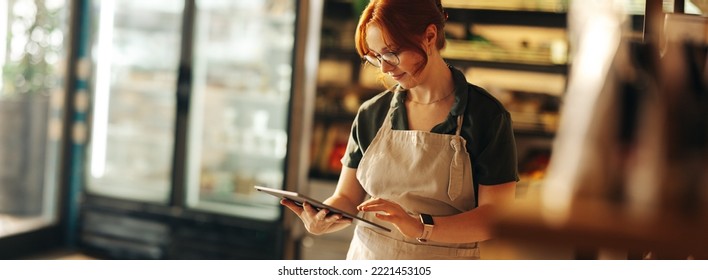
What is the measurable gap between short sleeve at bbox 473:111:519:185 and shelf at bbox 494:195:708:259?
86cm

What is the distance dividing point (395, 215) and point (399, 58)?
37 centimetres

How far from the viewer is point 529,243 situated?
80 cm

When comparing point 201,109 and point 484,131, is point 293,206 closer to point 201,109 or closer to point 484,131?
point 484,131

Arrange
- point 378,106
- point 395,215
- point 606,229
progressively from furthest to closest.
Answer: point 378,106 < point 395,215 < point 606,229

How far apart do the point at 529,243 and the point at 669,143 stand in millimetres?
282

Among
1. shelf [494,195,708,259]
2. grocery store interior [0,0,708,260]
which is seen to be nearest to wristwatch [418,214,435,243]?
shelf [494,195,708,259]

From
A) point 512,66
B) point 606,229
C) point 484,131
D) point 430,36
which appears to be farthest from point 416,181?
point 512,66

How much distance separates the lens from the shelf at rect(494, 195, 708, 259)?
772 millimetres

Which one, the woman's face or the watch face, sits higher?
the woman's face

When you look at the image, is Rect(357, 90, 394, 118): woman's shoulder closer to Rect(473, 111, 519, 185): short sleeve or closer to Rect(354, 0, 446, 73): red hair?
Rect(354, 0, 446, 73): red hair

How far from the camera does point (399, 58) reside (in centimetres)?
170

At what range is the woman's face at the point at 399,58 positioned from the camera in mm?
1701

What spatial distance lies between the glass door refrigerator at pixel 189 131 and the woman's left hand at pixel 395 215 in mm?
1933
